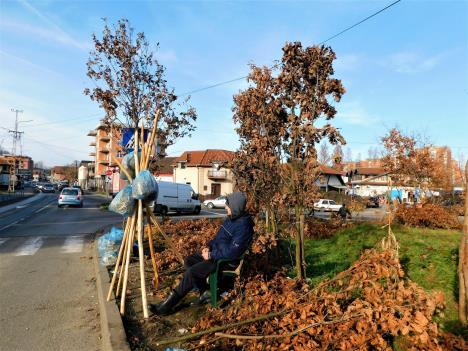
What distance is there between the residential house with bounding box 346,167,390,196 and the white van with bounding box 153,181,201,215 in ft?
40.6

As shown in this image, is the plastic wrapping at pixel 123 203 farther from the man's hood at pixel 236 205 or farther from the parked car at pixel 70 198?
the parked car at pixel 70 198

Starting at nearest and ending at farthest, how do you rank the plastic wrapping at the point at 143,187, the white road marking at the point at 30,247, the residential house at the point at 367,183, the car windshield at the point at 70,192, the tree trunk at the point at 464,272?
1. the tree trunk at the point at 464,272
2. the plastic wrapping at the point at 143,187
3. the residential house at the point at 367,183
4. the white road marking at the point at 30,247
5. the car windshield at the point at 70,192

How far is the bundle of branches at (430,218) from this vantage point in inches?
427

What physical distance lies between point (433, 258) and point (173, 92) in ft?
28.9

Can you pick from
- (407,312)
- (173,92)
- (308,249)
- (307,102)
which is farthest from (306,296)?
(173,92)

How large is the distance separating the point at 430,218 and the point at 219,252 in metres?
8.62

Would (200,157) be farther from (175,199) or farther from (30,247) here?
(30,247)

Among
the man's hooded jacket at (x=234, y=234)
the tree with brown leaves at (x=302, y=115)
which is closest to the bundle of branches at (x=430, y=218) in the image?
the tree with brown leaves at (x=302, y=115)

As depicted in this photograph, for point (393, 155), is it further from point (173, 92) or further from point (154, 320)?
point (154, 320)

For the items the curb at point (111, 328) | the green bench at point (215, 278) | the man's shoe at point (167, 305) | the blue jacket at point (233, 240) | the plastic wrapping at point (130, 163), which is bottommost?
the curb at point (111, 328)

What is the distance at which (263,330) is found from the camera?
3.71m

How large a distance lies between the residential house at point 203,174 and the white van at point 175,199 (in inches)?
1106

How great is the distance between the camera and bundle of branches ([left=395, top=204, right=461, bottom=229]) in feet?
35.6

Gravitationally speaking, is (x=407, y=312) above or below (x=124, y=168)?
below
